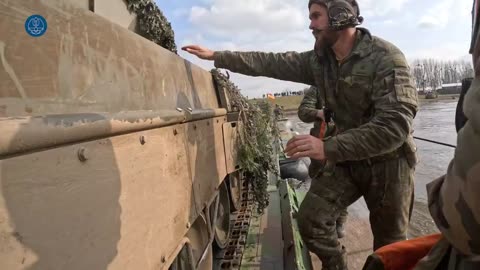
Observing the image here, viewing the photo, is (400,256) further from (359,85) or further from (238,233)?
(238,233)

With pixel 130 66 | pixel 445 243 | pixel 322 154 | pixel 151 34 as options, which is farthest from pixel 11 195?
pixel 151 34

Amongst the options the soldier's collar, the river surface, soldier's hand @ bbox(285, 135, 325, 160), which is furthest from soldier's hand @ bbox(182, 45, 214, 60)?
the river surface

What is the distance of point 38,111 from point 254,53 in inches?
97.3

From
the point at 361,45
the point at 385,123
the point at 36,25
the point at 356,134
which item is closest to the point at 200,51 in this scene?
the point at 361,45

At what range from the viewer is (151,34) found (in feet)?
10.4

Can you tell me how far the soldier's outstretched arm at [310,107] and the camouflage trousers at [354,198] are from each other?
2.54m

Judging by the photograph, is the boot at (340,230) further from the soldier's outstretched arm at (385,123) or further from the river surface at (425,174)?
the soldier's outstretched arm at (385,123)

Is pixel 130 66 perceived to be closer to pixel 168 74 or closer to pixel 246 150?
pixel 168 74

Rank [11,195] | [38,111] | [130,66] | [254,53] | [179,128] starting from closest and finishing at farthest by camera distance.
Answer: [11,195], [38,111], [130,66], [179,128], [254,53]

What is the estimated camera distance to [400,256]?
1564 millimetres

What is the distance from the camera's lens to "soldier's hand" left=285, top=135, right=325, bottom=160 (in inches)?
101

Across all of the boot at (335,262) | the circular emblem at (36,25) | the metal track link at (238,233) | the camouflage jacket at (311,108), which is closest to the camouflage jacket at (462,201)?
the circular emblem at (36,25)

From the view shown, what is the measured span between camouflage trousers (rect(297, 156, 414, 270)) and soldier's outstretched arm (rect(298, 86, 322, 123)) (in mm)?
2536

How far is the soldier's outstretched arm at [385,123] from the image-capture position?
2670mm
